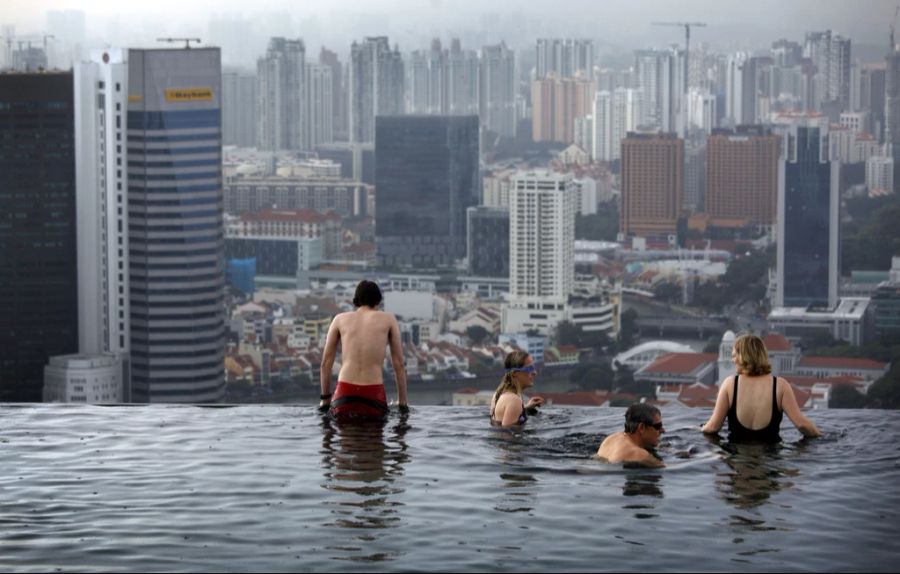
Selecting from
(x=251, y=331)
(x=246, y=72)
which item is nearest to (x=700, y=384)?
(x=251, y=331)

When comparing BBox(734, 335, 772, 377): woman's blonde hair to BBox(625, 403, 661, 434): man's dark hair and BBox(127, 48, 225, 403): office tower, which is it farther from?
BBox(127, 48, 225, 403): office tower

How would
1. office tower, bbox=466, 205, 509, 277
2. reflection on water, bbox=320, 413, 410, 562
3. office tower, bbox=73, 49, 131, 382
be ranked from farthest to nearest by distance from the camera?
office tower, bbox=466, 205, 509, 277 < office tower, bbox=73, 49, 131, 382 < reflection on water, bbox=320, 413, 410, 562

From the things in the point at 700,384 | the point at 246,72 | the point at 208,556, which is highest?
the point at 246,72

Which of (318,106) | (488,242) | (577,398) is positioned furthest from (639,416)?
(318,106)

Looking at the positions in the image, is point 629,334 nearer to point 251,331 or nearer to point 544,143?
point 251,331

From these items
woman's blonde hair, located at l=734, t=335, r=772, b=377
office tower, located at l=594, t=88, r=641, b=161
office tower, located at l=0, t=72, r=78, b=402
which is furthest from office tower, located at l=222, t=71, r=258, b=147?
woman's blonde hair, located at l=734, t=335, r=772, b=377
